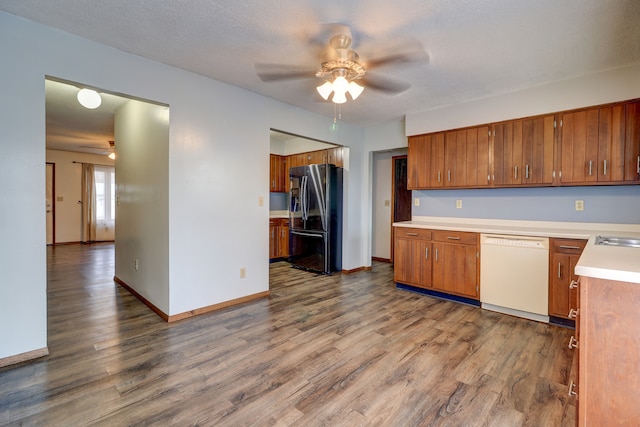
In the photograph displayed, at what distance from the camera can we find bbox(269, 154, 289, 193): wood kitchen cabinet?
5898mm

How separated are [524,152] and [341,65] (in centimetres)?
234

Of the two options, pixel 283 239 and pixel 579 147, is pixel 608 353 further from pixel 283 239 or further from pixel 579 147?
pixel 283 239

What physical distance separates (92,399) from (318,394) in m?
1.31

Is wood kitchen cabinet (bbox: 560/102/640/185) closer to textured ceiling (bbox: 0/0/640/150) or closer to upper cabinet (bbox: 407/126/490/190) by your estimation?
textured ceiling (bbox: 0/0/640/150)

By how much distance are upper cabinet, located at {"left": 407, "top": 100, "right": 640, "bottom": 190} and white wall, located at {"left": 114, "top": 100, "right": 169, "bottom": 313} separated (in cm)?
314

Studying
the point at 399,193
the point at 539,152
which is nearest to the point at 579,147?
the point at 539,152

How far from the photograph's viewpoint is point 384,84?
3.04m

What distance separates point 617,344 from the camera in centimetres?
116

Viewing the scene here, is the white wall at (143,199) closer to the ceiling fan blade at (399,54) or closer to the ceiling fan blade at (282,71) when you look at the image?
the ceiling fan blade at (282,71)

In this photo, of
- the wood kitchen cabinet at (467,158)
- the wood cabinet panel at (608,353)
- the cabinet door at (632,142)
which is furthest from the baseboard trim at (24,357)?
the cabinet door at (632,142)

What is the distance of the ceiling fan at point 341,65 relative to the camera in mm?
2201

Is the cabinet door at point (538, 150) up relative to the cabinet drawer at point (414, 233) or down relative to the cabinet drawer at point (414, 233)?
up

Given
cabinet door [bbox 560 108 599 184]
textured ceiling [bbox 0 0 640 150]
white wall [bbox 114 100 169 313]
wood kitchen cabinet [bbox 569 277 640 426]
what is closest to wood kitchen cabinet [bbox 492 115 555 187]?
cabinet door [bbox 560 108 599 184]

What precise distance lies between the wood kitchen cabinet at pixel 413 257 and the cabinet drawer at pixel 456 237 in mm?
112
